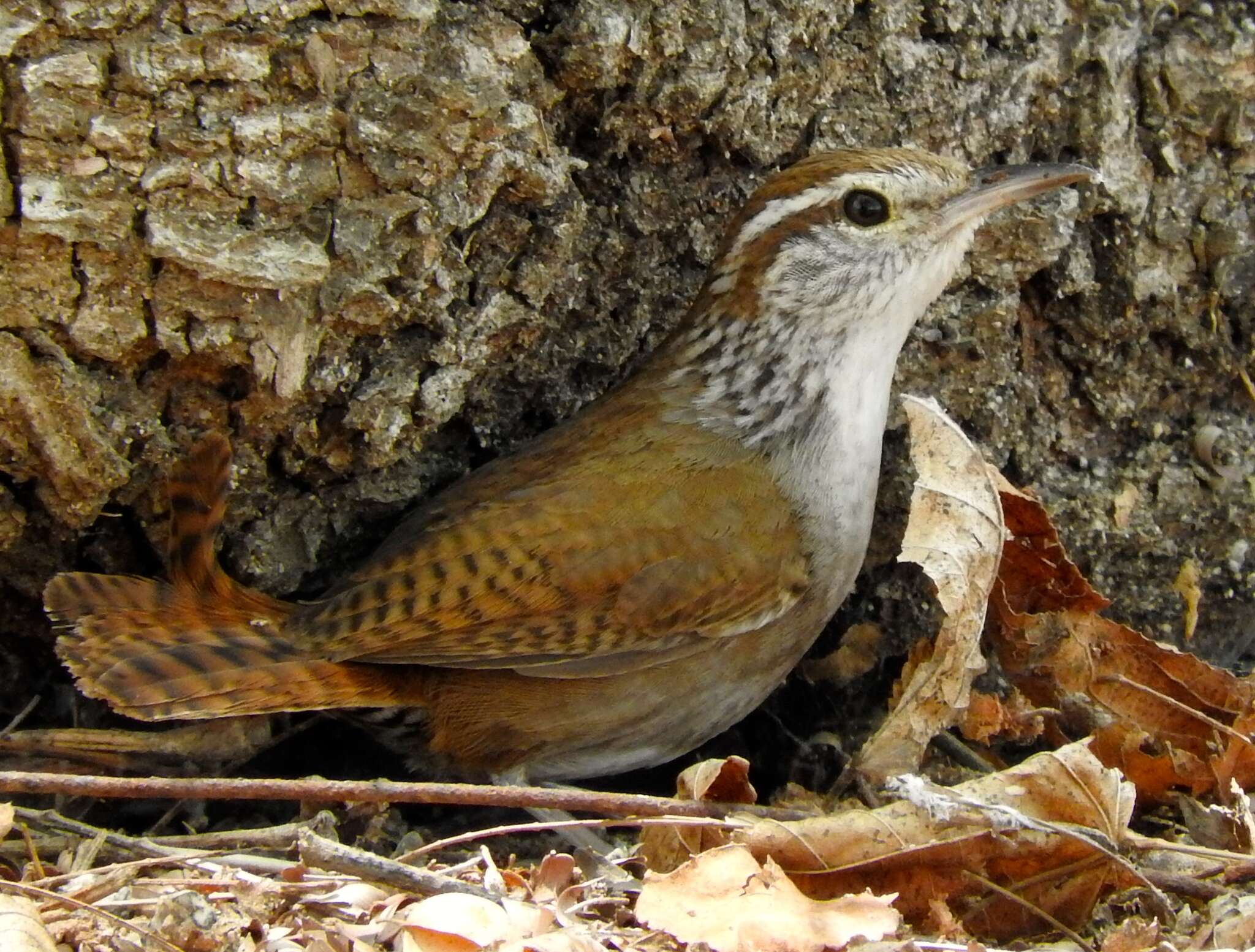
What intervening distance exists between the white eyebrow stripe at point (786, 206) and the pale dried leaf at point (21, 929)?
224 centimetres

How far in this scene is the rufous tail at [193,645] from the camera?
3.18 meters

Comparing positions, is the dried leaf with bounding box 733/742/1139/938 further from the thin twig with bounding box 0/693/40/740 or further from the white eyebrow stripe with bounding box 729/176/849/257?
the thin twig with bounding box 0/693/40/740

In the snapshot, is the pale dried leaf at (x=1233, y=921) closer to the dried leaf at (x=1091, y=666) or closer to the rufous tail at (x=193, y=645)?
the dried leaf at (x=1091, y=666)

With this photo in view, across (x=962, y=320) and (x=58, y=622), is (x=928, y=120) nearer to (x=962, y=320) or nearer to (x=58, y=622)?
(x=962, y=320)

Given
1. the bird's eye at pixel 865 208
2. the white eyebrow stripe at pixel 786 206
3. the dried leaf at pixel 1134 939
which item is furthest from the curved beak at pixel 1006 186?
the dried leaf at pixel 1134 939

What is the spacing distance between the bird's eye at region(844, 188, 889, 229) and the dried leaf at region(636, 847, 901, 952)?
5.46 ft

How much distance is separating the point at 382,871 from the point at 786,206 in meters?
1.90

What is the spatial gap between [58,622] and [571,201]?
1.62 m

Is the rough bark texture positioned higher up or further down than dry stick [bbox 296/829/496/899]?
higher up

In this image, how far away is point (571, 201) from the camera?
3.54 metres

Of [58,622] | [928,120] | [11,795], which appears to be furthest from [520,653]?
[928,120]

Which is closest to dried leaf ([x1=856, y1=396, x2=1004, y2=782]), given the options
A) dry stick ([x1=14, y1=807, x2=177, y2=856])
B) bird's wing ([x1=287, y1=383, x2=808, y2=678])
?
bird's wing ([x1=287, y1=383, x2=808, y2=678])

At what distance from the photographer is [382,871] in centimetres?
252

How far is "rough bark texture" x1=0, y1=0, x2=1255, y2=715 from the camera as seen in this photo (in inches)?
120
